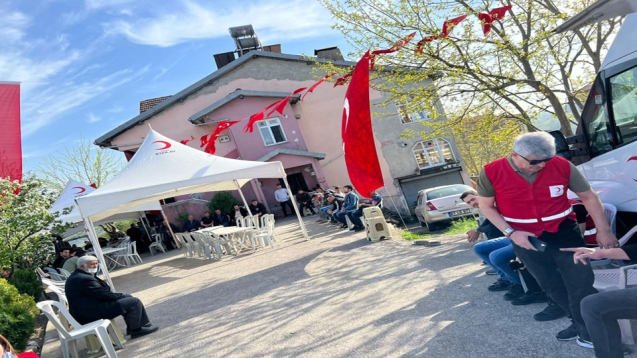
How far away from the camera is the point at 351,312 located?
17.8 feet

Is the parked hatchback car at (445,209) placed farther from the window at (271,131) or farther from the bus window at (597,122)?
the window at (271,131)

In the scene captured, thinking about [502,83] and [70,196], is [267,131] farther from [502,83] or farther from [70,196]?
[502,83]

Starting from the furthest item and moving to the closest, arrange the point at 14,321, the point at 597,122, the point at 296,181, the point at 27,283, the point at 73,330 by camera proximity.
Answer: the point at 296,181
the point at 27,283
the point at 14,321
the point at 73,330
the point at 597,122

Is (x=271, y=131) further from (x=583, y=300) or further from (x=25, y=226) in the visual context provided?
(x=583, y=300)

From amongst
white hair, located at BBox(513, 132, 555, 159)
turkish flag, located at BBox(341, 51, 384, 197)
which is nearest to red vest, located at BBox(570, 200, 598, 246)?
white hair, located at BBox(513, 132, 555, 159)

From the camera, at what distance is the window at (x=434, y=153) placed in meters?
28.9

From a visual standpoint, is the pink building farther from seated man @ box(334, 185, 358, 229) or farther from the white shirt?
seated man @ box(334, 185, 358, 229)

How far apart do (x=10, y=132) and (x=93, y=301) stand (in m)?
10.6

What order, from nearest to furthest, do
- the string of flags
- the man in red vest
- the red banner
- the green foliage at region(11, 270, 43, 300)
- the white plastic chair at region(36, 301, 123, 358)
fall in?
the man in red vest → the white plastic chair at region(36, 301, 123, 358) → the string of flags → the green foliage at region(11, 270, 43, 300) → the red banner

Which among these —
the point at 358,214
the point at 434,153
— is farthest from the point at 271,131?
the point at 358,214

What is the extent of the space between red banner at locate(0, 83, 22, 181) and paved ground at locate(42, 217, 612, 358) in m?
7.03

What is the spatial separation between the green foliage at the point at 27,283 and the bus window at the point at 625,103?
1116cm

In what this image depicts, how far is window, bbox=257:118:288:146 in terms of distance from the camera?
2614 cm

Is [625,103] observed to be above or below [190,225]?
below
